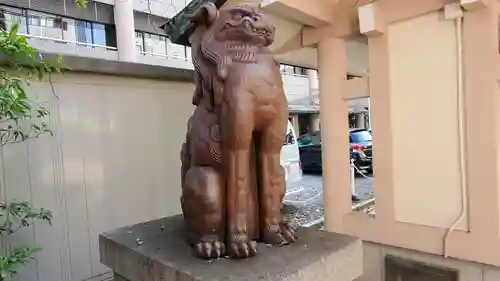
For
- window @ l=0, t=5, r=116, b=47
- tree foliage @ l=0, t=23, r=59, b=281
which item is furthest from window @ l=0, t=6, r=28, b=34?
tree foliage @ l=0, t=23, r=59, b=281

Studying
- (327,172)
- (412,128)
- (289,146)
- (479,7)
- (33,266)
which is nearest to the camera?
(479,7)

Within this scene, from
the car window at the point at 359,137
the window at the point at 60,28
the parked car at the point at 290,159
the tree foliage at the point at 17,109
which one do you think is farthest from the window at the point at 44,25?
the car window at the point at 359,137

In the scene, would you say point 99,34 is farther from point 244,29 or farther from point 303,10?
point 244,29

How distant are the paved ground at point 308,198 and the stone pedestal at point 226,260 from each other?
2995 mm

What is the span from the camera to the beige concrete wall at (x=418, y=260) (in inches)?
98.3

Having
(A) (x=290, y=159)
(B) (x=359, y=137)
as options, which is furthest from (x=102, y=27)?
(B) (x=359, y=137)

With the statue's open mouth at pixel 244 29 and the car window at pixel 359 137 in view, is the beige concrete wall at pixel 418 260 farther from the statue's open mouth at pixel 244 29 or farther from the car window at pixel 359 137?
the car window at pixel 359 137

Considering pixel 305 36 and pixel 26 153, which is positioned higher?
pixel 305 36

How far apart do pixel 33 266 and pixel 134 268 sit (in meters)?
1.25

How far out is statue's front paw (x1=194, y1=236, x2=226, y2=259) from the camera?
1580 millimetres

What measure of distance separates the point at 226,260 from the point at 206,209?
0.74 ft

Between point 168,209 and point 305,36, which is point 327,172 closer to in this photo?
point 305,36

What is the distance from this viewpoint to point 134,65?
2959 mm

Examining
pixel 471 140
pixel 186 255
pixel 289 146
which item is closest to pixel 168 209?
pixel 186 255
